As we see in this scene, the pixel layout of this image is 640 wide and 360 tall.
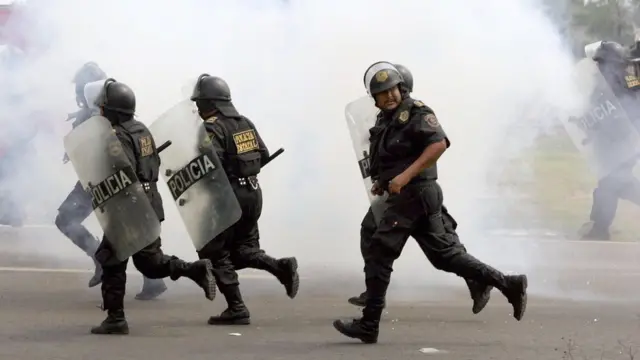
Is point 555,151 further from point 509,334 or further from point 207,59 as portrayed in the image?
point 509,334

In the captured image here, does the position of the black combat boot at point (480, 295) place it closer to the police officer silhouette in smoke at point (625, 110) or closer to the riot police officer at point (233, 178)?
the riot police officer at point (233, 178)

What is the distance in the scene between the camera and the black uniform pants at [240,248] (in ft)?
26.5

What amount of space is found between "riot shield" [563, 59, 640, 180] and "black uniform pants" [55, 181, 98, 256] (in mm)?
4919

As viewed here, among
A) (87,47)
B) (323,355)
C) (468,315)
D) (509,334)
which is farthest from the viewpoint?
(87,47)

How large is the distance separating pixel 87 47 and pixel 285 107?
5.94 feet

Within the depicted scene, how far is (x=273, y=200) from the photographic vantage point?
38.1 feet

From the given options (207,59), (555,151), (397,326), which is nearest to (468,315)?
(397,326)

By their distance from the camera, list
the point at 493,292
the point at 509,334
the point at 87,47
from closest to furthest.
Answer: the point at 509,334 → the point at 493,292 → the point at 87,47

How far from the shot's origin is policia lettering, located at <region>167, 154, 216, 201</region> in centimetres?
792

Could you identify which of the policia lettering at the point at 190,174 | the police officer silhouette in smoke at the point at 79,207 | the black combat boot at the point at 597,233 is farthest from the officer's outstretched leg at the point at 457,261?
the black combat boot at the point at 597,233

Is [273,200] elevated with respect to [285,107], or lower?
lower

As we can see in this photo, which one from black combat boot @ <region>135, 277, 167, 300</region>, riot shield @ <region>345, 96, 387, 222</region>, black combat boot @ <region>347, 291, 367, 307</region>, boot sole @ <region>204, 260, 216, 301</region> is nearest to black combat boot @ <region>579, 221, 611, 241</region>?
black combat boot @ <region>347, 291, 367, 307</region>

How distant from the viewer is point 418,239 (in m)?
7.38

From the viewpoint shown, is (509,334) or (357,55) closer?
(509,334)
